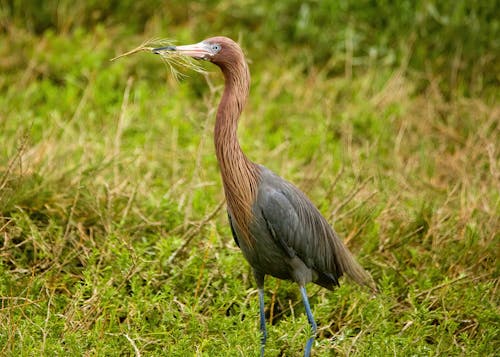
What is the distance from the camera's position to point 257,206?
423 cm

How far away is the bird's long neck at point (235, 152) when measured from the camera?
411cm

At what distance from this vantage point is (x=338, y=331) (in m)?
4.76

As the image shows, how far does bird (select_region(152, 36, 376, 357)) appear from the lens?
13.5ft

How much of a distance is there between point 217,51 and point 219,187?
2.06 metres

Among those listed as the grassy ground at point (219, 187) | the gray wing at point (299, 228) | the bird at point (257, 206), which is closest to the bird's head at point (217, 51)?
the bird at point (257, 206)

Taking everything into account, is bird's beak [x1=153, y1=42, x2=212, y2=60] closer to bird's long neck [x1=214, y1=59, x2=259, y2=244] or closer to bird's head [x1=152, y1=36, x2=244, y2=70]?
bird's head [x1=152, y1=36, x2=244, y2=70]

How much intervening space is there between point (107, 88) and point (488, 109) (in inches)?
134

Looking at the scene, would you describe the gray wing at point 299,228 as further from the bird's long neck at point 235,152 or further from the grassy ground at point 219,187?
the grassy ground at point 219,187

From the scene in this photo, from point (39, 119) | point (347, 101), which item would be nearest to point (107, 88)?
point (39, 119)

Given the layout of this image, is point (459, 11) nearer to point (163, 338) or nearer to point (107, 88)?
point (107, 88)

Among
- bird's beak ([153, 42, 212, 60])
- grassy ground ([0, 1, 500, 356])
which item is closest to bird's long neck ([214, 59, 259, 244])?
bird's beak ([153, 42, 212, 60])

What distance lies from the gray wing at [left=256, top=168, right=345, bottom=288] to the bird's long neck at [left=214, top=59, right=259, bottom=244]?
0.09 metres

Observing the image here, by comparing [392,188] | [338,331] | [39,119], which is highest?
[39,119]

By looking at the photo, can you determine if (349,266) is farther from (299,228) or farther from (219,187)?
(219,187)
